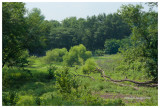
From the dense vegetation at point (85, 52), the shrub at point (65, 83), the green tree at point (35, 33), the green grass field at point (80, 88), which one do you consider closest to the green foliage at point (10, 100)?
the green grass field at point (80, 88)

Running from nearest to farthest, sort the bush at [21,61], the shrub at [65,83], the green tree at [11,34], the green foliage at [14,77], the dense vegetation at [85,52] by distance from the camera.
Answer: the shrub at [65,83], the green tree at [11,34], the dense vegetation at [85,52], the bush at [21,61], the green foliage at [14,77]

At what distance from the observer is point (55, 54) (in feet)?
27.8

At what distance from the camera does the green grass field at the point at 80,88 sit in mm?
5691

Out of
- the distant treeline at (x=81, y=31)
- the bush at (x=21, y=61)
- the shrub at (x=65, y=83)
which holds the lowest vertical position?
the shrub at (x=65, y=83)

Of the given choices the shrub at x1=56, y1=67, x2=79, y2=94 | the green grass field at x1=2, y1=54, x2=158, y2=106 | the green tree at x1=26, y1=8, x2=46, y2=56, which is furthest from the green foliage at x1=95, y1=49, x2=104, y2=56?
the green tree at x1=26, y1=8, x2=46, y2=56

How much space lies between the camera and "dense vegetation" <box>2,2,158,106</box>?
23.6ft

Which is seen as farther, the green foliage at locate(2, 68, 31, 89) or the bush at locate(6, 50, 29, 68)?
the green foliage at locate(2, 68, 31, 89)

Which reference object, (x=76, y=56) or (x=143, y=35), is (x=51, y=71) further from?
(x=143, y=35)

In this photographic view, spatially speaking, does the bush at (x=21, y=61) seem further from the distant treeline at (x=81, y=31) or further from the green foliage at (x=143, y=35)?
the green foliage at (x=143, y=35)

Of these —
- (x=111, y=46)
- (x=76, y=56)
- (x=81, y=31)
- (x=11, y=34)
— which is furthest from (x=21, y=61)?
(x=111, y=46)

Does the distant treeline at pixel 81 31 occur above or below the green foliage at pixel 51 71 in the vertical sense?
above

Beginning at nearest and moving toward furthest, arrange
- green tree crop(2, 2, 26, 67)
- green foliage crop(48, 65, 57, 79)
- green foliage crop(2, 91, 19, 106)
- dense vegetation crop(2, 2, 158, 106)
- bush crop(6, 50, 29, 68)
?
green foliage crop(2, 91, 19, 106) → green tree crop(2, 2, 26, 67) → dense vegetation crop(2, 2, 158, 106) → bush crop(6, 50, 29, 68) → green foliage crop(48, 65, 57, 79)

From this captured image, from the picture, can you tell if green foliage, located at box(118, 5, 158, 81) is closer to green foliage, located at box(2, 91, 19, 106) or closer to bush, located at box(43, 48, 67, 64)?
bush, located at box(43, 48, 67, 64)

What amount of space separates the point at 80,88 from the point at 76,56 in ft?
7.18
